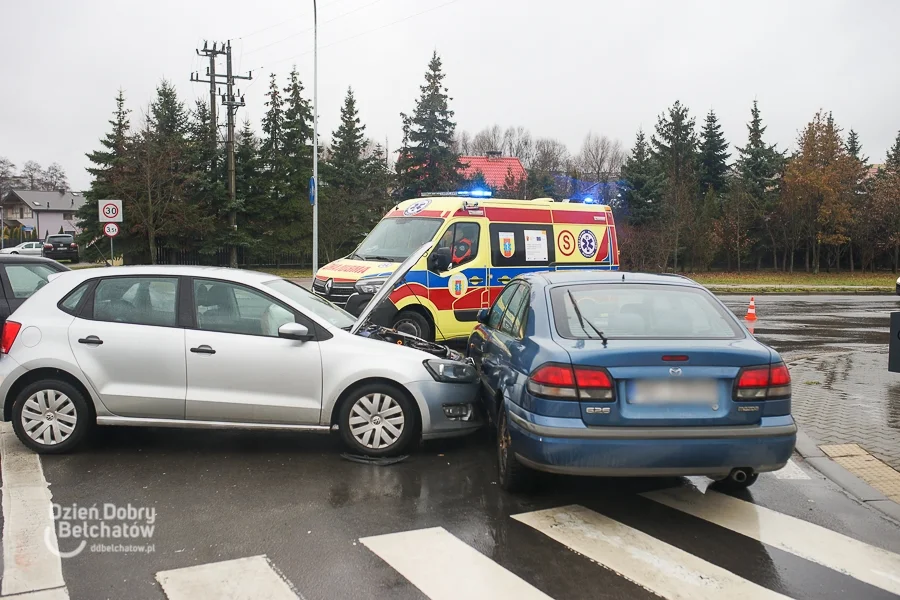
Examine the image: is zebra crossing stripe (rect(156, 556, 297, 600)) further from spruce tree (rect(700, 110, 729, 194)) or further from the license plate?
spruce tree (rect(700, 110, 729, 194))

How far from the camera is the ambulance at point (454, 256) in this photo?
1054 cm

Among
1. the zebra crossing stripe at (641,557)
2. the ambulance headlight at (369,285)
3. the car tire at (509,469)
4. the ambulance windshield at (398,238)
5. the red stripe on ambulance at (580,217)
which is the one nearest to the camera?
the zebra crossing stripe at (641,557)

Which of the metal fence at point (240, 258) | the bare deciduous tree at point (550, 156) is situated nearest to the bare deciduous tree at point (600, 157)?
the bare deciduous tree at point (550, 156)

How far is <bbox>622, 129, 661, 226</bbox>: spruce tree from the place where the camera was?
44.6 metres

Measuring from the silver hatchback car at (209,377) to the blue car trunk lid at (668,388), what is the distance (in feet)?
6.26

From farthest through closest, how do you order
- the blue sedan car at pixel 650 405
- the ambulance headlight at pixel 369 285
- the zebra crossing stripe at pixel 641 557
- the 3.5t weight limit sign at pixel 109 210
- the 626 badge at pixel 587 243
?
1. the 3.5t weight limit sign at pixel 109 210
2. the 626 badge at pixel 587 243
3. the ambulance headlight at pixel 369 285
4. the blue sedan car at pixel 650 405
5. the zebra crossing stripe at pixel 641 557

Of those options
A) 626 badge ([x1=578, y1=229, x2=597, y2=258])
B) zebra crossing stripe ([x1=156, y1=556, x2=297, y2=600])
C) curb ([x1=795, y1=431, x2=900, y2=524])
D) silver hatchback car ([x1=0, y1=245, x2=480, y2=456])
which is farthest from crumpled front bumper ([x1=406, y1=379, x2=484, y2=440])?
626 badge ([x1=578, y1=229, x2=597, y2=258])

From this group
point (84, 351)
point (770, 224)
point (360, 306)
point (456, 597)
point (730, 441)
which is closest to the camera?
point (456, 597)

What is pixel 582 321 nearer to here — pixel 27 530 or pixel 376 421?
pixel 376 421

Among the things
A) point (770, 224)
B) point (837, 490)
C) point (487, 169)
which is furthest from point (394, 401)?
point (487, 169)

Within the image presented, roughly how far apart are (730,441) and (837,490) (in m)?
1.79

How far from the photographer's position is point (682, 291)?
5.32 meters

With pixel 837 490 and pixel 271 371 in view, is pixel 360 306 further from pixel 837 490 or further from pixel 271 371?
pixel 837 490

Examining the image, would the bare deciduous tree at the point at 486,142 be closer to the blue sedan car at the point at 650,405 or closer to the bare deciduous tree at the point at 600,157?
the bare deciduous tree at the point at 600,157
